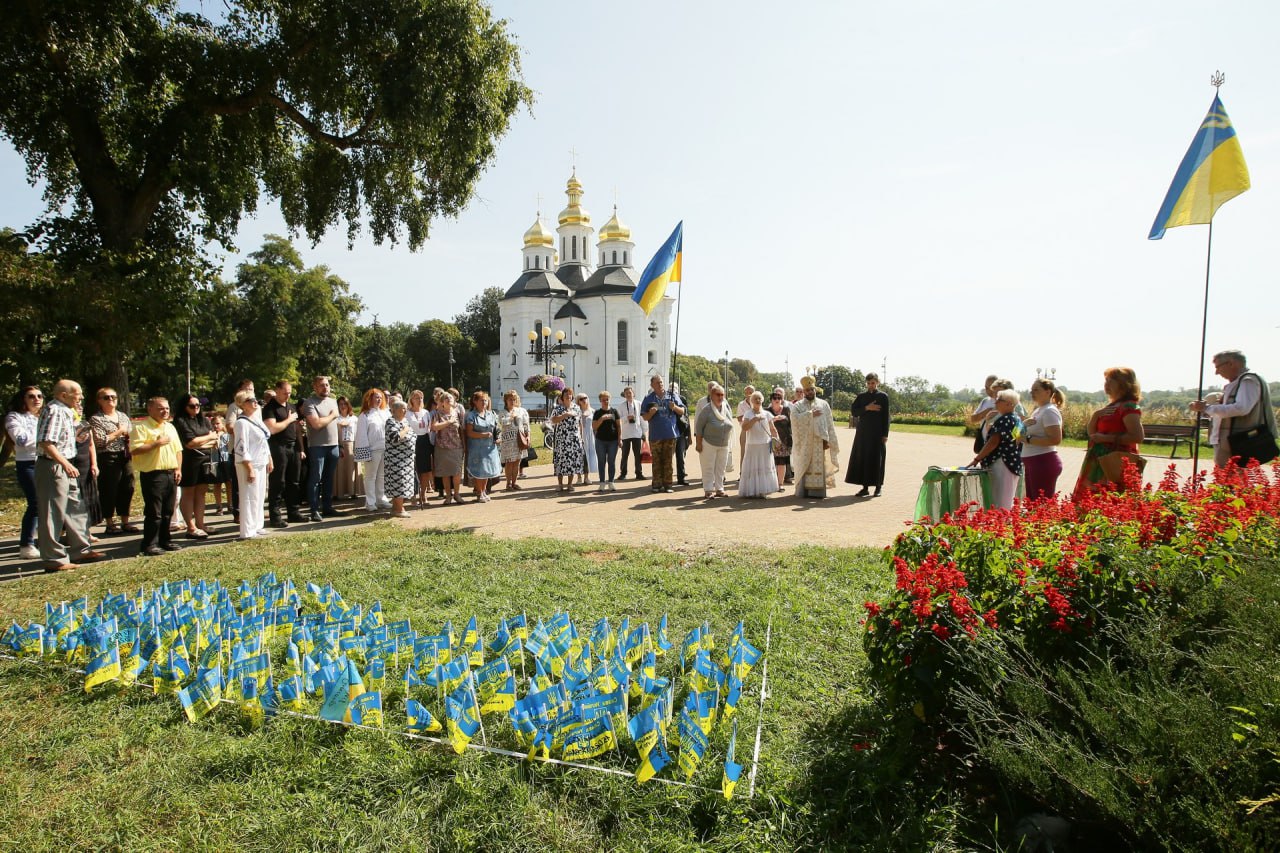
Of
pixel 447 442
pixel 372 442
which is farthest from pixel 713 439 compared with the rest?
pixel 372 442

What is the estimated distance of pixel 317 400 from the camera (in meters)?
9.39

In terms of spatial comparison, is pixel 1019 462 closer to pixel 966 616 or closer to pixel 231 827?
pixel 966 616

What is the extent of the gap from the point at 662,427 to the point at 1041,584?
29.9 ft

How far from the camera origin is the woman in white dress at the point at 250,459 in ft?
26.8

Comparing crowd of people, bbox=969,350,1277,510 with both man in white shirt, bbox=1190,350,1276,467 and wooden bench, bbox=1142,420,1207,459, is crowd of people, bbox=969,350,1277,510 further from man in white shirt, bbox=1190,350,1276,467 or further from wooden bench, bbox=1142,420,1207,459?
wooden bench, bbox=1142,420,1207,459

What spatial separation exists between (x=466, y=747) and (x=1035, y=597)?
2.56m

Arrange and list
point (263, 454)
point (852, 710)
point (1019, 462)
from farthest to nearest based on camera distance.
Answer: point (263, 454)
point (1019, 462)
point (852, 710)

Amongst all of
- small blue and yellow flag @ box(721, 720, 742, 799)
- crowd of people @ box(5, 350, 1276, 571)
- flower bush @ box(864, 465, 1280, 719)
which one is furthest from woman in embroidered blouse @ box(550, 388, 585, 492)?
small blue and yellow flag @ box(721, 720, 742, 799)

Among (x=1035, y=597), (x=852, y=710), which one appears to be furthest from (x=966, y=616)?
(x=852, y=710)

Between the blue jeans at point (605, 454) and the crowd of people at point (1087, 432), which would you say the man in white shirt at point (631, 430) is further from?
the crowd of people at point (1087, 432)

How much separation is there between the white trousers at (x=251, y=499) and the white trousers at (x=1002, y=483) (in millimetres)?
8355

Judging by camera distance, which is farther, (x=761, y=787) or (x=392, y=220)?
(x=392, y=220)

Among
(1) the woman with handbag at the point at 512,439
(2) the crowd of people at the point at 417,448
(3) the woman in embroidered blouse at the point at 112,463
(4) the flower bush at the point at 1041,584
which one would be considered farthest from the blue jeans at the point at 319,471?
(4) the flower bush at the point at 1041,584

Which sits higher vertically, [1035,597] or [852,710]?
[1035,597]
